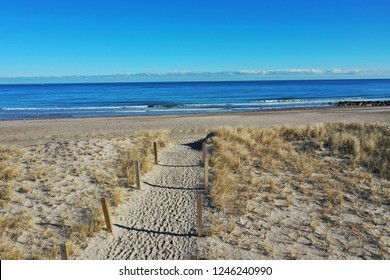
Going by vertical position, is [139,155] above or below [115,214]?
above

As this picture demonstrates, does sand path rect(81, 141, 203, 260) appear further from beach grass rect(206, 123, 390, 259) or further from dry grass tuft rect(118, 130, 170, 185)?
beach grass rect(206, 123, 390, 259)

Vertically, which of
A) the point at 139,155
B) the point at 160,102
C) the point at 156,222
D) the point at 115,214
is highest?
the point at 160,102

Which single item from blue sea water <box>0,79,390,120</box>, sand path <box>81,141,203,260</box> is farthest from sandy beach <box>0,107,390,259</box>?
blue sea water <box>0,79,390,120</box>

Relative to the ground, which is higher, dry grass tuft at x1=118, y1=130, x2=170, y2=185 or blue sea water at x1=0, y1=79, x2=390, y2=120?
blue sea water at x1=0, y1=79, x2=390, y2=120

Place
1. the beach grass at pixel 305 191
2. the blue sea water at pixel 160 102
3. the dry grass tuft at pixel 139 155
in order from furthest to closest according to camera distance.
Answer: the blue sea water at pixel 160 102 → the dry grass tuft at pixel 139 155 → the beach grass at pixel 305 191

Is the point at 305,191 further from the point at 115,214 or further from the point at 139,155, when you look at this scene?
the point at 139,155

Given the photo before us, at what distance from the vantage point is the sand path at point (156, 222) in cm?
697

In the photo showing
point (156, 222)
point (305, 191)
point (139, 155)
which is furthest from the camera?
point (139, 155)

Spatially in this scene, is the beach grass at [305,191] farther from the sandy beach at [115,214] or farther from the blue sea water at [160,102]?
the blue sea water at [160,102]

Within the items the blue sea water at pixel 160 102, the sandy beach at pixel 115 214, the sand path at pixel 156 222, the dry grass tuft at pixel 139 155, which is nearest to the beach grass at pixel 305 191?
the sandy beach at pixel 115 214

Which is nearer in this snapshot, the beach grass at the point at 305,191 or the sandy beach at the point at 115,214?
the sandy beach at the point at 115,214

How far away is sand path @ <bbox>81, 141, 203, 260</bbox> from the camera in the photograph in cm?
697

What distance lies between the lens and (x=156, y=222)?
8.27m

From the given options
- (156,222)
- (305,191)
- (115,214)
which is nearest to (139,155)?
(115,214)
